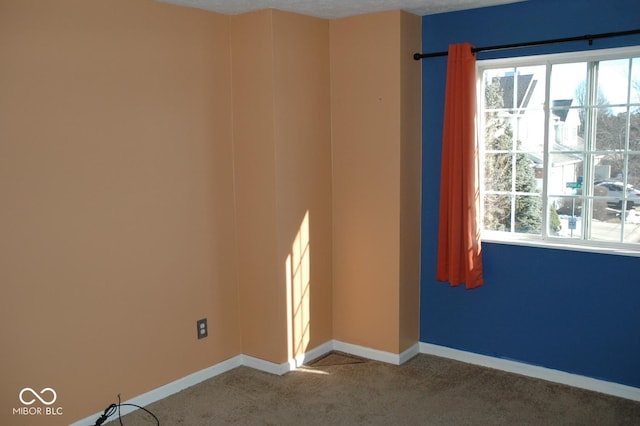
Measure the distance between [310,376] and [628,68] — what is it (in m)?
2.63

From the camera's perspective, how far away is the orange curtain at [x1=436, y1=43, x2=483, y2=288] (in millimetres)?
3613

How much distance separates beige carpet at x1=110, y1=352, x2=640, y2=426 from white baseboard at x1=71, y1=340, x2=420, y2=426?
4 centimetres

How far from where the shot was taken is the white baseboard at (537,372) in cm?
340

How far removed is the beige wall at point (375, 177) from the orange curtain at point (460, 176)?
0.27 metres

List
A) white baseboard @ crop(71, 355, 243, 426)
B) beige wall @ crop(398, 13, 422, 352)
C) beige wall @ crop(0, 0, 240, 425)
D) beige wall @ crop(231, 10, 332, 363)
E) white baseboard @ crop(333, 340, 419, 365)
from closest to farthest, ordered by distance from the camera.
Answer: beige wall @ crop(0, 0, 240, 425), white baseboard @ crop(71, 355, 243, 426), beige wall @ crop(231, 10, 332, 363), beige wall @ crop(398, 13, 422, 352), white baseboard @ crop(333, 340, 419, 365)

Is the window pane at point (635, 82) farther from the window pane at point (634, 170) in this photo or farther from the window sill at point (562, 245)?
the window sill at point (562, 245)

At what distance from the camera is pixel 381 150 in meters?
3.86

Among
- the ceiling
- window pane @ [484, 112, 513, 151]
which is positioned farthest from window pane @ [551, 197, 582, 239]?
the ceiling

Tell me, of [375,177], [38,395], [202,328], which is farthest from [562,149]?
[38,395]

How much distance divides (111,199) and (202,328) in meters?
1.06

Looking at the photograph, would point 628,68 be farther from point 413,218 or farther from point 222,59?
point 222,59

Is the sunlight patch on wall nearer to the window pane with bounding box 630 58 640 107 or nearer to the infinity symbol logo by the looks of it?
the infinity symbol logo

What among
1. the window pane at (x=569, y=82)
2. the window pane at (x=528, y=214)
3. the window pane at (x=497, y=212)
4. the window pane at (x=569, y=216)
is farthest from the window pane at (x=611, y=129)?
the window pane at (x=497, y=212)

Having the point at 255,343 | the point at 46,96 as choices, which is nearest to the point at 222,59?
the point at 46,96
